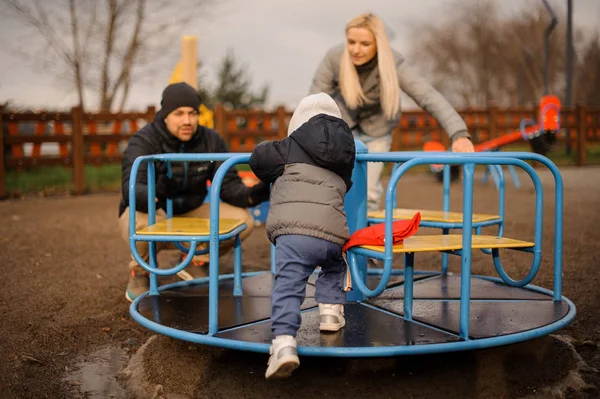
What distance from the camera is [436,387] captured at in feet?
8.87

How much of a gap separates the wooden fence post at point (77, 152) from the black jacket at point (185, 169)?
25.2 ft

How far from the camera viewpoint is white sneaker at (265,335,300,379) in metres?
2.35

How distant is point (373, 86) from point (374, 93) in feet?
0.15

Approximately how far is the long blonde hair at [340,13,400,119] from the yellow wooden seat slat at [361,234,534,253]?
134 cm

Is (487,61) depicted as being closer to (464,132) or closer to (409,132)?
(409,132)

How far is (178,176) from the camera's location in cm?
416

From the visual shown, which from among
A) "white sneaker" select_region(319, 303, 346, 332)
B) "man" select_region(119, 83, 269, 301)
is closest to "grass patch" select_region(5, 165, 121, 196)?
"man" select_region(119, 83, 269, 301)

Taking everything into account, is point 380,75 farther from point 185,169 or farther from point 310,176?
point 310,176

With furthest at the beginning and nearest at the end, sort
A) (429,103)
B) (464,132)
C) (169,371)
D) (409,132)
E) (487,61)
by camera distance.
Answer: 1. (487,61)
2. (409,132)
3. (429,103)
4. (464,132)
5. (169,371)

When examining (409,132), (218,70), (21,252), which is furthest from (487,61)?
(21,252)

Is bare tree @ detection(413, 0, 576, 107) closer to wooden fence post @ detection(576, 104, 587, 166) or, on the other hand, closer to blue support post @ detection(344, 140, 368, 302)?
wooden fence post @ detection(576, 104, 587, 166)

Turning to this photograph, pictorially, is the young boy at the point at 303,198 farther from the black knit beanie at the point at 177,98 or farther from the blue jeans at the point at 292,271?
the black knit beanie at the point at 177,98

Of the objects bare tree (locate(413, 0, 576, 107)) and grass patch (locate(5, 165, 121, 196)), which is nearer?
grass patch (locate(5, 165, 121, 196))

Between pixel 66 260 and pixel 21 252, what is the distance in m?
0.57
